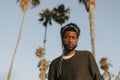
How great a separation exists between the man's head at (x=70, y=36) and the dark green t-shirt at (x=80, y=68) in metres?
0.13

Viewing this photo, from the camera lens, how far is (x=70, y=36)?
3752 mm

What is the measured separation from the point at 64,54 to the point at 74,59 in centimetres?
18

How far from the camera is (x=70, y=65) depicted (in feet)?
12.2

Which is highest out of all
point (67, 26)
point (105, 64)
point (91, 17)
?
point (91, 17)

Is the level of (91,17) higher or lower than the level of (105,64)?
higher

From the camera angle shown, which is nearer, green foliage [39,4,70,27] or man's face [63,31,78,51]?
man's face [63,31,78,51]

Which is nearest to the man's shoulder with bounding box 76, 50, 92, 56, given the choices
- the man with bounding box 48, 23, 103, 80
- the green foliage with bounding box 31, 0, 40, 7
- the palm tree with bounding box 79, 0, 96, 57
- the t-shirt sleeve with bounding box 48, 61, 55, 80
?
the man with bounding box 48, 23, 103, 80

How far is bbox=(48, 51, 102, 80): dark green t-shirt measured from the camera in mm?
3615

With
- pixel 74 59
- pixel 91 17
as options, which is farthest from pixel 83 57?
pixel 91 17

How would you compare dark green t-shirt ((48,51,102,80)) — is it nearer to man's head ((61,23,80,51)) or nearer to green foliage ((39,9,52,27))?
man's head ((61,23,80,51))

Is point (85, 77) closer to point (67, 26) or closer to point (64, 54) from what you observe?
point (64, 54)

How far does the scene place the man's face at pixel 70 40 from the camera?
12.3 feet

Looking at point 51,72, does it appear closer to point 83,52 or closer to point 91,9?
point 83,52

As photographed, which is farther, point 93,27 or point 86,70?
point 93,27
